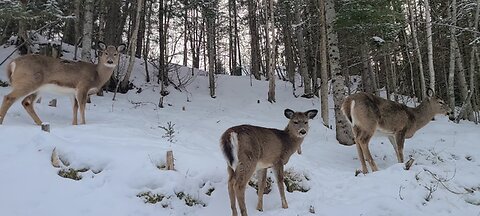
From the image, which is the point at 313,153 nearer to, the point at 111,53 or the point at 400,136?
the point at 400,136

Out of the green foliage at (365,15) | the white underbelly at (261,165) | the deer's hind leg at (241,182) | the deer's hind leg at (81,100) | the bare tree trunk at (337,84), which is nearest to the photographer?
the deer's hind leg at (241,182)

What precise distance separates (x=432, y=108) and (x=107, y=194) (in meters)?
8.25

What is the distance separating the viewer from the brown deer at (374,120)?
28.1 feet

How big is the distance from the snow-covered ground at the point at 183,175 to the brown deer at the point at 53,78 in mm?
589

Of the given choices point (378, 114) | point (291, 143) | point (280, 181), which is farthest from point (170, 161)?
point (378, 114)

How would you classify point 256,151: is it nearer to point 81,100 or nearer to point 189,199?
point 189,199

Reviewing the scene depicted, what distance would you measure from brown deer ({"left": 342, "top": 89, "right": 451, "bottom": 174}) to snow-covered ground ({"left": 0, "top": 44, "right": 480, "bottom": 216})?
0.55 metres

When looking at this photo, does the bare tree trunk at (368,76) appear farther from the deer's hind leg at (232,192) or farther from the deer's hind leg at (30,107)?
the deer's hind leg at (30,107)

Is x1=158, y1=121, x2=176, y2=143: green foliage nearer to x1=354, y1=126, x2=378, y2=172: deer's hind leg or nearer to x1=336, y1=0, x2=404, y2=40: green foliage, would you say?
x1=354, y1=126, x2=378, y2=172: deer's hind leg

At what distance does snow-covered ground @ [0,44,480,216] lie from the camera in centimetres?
548

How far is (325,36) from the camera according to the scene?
42.6ft

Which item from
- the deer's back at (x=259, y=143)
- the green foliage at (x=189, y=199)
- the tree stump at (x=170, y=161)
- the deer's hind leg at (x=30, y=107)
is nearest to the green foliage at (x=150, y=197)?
the green foliage at (x=189, y=199)

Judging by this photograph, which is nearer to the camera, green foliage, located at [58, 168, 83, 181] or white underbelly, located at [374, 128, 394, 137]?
green foliage, located at [58, 168, 83, 181]

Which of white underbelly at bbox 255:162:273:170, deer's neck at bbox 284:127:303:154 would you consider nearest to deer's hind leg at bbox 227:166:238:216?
white underbelly at bbox 255:162:273:170
